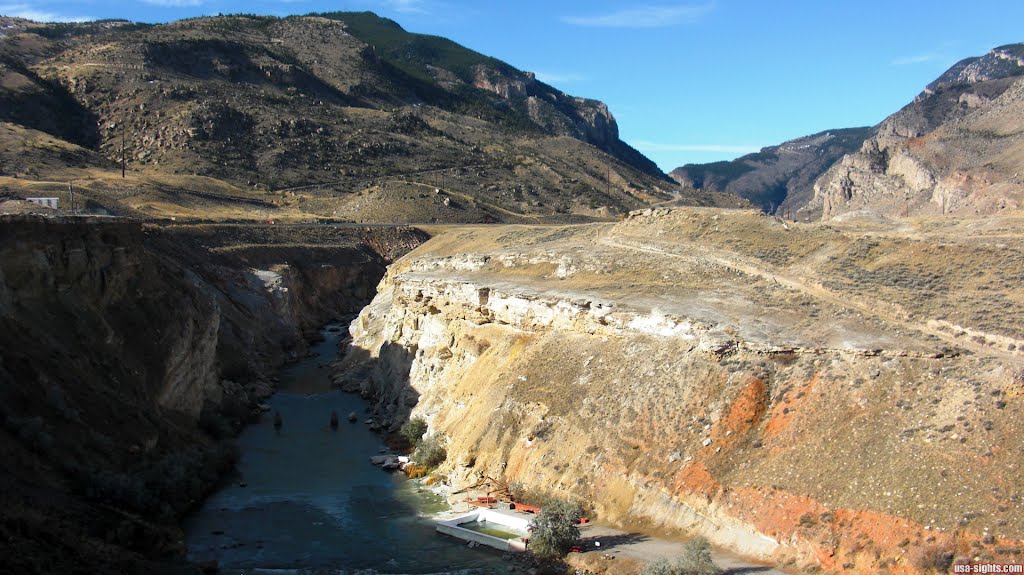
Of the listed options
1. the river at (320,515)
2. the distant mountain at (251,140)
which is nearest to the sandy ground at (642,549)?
the river at (320,515)

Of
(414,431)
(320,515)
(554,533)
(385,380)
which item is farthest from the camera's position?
(385,380)

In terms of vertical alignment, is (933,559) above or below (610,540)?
above

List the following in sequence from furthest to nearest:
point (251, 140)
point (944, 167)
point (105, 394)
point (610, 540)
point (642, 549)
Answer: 1. point (251, 140)
2. point (944, 167)
3. point (105, 394)
4. point (610, 540)
5. point (642, 549)

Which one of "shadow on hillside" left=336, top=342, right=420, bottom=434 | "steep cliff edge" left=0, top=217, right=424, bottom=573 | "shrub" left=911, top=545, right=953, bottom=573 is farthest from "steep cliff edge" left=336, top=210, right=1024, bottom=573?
"steep cliff edge" left=0, top=217, right=424, bottom=573

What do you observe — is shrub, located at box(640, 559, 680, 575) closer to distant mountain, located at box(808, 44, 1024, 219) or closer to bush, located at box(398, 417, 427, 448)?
bush, located at box(398, 417, 427, 448)

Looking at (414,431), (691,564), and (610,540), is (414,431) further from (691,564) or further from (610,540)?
(691,564)

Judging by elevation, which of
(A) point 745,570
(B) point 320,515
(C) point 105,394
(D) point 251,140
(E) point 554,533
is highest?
(D) point 251,140

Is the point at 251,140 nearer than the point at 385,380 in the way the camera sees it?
No

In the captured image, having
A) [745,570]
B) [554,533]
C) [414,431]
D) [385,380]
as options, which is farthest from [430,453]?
[745,570]
